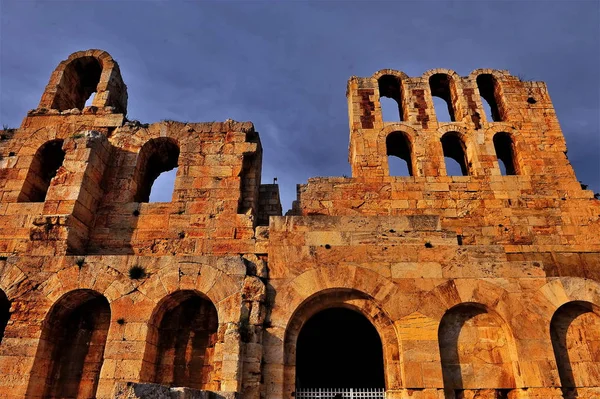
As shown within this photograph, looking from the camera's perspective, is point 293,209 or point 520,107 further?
point 520,107

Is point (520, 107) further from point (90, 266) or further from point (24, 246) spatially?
point (24, 246)

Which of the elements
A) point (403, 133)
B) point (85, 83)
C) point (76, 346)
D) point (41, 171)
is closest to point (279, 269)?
point (76, 346)

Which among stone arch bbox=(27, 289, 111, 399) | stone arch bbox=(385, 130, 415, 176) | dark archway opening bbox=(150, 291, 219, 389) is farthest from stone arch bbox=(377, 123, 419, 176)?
stone arch bbox=(27, 289, 111, 399)

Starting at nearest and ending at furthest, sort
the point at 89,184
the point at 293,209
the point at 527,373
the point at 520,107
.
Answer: the point at 527,373 < the point at 89,184 < the point at 293,209 < the point at 520,107

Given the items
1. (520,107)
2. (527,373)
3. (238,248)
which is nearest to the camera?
(527,373)

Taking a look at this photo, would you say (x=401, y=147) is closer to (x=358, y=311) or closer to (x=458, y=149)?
(x=458, y=149)

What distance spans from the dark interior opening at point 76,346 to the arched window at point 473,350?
708 centimetres

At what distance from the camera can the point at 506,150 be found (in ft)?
42.9

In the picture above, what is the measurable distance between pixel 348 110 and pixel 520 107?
5.50 meters

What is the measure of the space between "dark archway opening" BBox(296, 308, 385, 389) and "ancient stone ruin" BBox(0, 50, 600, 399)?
0.06 meters

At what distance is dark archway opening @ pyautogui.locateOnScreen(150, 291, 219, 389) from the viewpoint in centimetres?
823

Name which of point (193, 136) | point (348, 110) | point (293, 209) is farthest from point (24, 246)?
point (348, 110)

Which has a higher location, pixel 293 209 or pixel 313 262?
pixel 293 209

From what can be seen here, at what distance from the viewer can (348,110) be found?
1380cm
